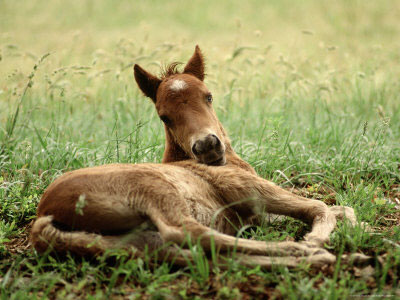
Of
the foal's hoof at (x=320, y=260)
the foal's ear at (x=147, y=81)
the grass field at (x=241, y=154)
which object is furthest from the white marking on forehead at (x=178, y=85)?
the foal's hoof at (x=320, y=260)

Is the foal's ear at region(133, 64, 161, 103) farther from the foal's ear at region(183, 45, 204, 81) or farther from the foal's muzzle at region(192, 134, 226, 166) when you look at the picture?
the foal's muzzle at region(192, 134, 226, 166)

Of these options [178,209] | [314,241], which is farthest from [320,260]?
[178,209]

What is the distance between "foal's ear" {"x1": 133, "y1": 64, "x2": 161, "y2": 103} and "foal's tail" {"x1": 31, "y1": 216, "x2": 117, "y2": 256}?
6.51ft

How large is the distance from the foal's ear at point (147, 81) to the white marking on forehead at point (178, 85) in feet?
1.15

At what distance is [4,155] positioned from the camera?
→ 215 inches

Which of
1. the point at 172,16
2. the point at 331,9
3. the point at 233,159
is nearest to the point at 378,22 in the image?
the point at 331,9

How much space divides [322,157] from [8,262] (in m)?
3.99

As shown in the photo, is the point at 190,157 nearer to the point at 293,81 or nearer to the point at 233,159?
the point at 233,159

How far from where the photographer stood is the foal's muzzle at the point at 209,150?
398 centimetres

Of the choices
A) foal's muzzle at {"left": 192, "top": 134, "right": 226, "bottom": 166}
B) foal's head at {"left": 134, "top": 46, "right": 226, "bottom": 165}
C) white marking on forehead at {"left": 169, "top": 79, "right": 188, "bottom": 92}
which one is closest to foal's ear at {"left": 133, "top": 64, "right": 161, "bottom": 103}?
foal's head at {"left": 134, "top": 46, "right": 226, "bottom": 165}

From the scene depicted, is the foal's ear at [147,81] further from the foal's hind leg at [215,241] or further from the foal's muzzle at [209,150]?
the foal's hind leg at [215,241]

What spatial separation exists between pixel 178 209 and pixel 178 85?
→ 60.3 inches

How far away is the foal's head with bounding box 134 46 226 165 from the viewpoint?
4074mm

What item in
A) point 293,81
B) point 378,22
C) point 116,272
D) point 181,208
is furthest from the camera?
point 378,22
